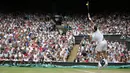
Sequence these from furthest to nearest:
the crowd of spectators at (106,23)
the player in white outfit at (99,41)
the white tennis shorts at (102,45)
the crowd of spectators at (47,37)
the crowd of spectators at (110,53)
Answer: the crowd of spectators at (106,23) < the crowd of spectators at (47,37) < the crowd of spectators at (110,53) < the white tennis shorts at (102,45) < the player in white outfit at (99,41)

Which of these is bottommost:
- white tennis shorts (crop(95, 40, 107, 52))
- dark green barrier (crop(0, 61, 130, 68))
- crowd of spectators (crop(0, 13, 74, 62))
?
dark green barrier (crop(0, 61, 130, 68))

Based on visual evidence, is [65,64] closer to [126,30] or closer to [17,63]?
[17,63]

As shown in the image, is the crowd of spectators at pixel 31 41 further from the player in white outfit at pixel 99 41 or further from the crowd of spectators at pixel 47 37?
the player in white outfit at pixel 99 41

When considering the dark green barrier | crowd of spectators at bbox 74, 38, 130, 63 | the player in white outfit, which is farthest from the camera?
crowd of spectators at bbox 74, 38, 130, 63

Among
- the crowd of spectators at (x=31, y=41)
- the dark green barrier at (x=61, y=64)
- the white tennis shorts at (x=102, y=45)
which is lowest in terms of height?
the dark green barrier at (x=61, y=64)

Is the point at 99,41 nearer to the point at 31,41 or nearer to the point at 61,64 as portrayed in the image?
the point at 61,64

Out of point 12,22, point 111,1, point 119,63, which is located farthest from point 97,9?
point 119,63

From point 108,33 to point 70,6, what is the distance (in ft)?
30.9

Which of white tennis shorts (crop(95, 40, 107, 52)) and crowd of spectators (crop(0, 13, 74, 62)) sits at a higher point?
crowd of spectators (crop(0, 13, 74, 62))

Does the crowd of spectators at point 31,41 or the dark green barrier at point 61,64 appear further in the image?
the crowd of spectators at point 31,41

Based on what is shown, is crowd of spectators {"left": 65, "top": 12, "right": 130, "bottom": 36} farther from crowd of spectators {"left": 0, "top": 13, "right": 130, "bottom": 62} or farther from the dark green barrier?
the dark green barrier

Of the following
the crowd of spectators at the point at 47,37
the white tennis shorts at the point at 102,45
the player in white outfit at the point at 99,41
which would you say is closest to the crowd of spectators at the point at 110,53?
the crowd of spectators at the point at 47,37

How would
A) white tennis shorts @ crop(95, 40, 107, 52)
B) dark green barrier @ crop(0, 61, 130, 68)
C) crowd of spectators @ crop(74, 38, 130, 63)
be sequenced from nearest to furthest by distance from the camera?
white tennis shorts @ crop(95, 40, 107, 52), dark green barrier @ crop(0, 61, 130, 68), crowd of spectators @ crop(74, 38, 130, 63)

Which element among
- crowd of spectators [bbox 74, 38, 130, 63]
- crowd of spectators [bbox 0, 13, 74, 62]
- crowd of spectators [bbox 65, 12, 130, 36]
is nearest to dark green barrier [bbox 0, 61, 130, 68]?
crowd of spectators [bbox 0, 13, 74, 62]
